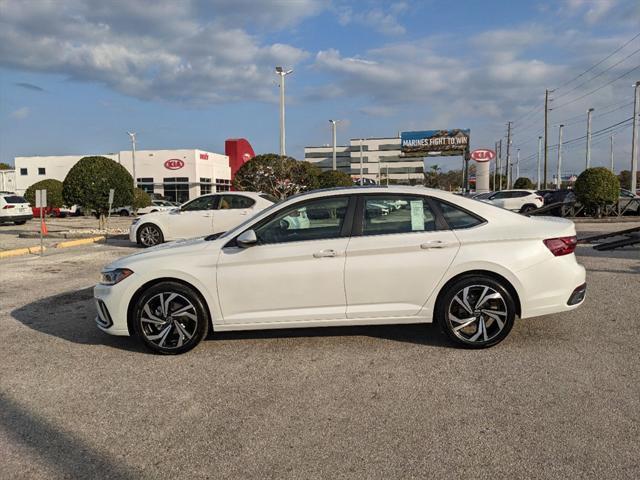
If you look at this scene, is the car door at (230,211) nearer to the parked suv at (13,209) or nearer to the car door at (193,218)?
the car door at (193,218)

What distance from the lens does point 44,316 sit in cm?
648

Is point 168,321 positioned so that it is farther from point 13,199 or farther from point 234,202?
point 13,199

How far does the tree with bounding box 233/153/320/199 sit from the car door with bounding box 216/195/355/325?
18.2m

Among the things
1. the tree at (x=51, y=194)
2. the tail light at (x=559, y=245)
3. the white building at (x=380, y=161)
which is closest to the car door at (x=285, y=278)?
the tail light at (x=559, y=245)

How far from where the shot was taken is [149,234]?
1374cm

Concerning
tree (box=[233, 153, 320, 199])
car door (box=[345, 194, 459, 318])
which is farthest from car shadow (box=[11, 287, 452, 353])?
tree (box=[233, 153, 320, 199])

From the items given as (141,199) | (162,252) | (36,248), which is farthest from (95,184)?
(141,199)

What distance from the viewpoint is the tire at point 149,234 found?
45.1ft

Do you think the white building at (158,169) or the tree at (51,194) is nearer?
the tree at (51,194)

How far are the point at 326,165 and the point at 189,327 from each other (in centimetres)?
11614

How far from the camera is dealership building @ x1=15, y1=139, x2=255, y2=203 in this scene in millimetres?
53822

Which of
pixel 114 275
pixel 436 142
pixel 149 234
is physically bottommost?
pixel 149 234

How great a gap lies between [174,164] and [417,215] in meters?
52.9

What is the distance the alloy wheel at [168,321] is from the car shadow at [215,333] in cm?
34
